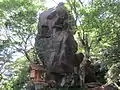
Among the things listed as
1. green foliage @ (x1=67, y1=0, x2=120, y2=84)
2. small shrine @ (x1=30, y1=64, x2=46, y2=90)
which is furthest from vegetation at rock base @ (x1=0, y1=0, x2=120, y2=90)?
small shrine @ (x1=30, y1=64, x2=46, y2=90)

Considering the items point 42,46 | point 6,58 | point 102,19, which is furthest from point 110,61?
point 6,58

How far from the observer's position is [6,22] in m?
14.1

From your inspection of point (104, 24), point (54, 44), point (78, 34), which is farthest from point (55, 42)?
point (104, 24)

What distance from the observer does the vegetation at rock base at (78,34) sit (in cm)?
1179

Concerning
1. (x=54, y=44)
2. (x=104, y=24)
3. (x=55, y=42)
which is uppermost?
(x=104, y=24)

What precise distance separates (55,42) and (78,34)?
162 cm

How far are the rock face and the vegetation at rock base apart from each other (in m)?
0.46

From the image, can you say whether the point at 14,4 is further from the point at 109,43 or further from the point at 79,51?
the point at 109,43

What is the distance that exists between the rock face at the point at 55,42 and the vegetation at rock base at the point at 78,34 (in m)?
0.46

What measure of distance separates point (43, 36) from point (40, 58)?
124 centimetres

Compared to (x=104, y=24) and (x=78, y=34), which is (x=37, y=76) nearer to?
(x=78, y=34)

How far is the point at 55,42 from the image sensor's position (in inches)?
551

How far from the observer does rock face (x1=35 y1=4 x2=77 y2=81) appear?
533 inches

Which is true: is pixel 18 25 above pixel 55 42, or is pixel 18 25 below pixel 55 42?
above
